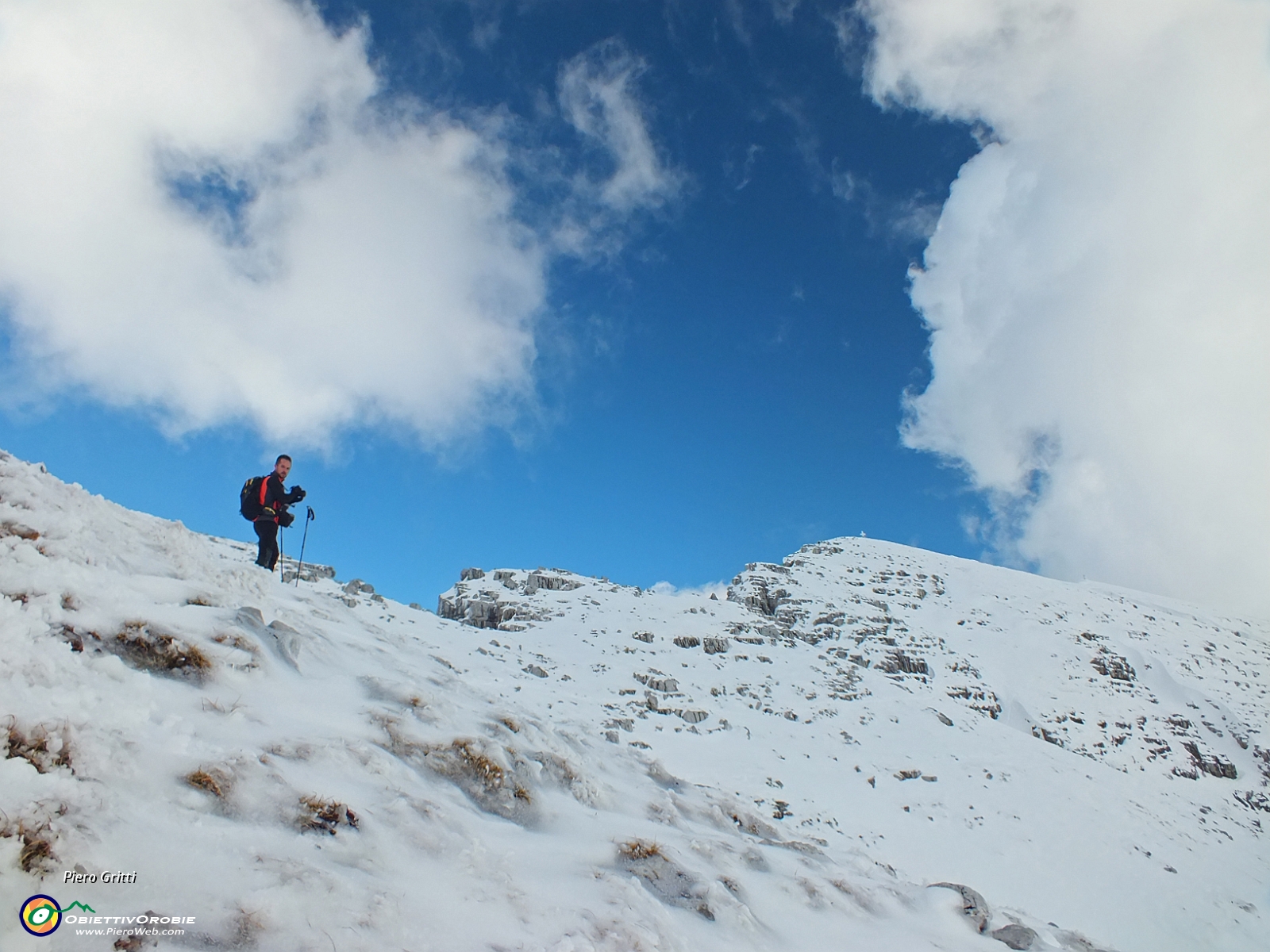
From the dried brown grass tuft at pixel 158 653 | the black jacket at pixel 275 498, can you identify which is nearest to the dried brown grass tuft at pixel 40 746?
the dried brown grass tuft at pixel 158 653

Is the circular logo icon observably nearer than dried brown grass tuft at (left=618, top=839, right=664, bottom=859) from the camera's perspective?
Yes

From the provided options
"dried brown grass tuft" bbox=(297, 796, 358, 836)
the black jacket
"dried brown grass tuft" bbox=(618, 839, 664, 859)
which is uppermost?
the black jacket

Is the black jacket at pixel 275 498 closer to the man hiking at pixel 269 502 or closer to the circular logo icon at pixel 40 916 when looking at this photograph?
the man hiking at pixel 269 502

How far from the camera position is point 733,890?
21.1 feet

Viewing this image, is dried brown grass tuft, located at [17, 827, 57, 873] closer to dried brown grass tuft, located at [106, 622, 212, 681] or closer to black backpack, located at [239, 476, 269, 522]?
dried brown grass tuft, located at [106, 622, 212, 681]

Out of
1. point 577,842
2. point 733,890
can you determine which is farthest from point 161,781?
point 733,890

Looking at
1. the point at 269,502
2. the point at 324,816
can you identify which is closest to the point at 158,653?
the point at 324,816

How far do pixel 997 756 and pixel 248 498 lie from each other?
3442cm

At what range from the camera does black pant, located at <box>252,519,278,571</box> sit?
41.8 feet

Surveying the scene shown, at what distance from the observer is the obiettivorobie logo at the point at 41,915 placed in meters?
2.76

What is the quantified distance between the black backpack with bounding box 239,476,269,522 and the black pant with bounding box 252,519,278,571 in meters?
0.18

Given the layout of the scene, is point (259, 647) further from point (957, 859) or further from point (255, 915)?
point (957, 859)

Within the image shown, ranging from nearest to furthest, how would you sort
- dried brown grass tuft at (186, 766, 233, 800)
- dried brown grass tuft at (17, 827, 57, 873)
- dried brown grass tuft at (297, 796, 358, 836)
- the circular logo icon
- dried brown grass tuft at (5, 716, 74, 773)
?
1. the circular logo icon
2. dried brown grass tuft at (17, 827, 57, 873)
3. dried brown grass tuft at (5, 716, 74, 773)
4. dried brown grass tuft at (186, 766, 233, 800)
5. dried brown grass tuft at (297, 796, 358, 836)

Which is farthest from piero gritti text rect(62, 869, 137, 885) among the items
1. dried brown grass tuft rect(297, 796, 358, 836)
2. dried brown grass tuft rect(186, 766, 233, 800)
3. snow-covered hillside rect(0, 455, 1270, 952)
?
dried brown grass tuft rect(297, 796, 358, 836)
